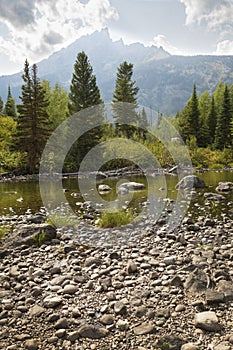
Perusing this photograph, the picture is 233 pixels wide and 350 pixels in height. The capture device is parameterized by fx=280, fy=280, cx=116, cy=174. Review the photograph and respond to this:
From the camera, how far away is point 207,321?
318 cm

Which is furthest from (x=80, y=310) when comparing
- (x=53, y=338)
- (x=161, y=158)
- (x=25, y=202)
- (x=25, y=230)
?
(x=161, y=158)

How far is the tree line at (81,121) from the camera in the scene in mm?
25734

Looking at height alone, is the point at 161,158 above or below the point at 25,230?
above

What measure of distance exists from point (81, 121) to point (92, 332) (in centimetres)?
2823

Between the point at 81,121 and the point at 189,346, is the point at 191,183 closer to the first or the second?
the point at 189,346

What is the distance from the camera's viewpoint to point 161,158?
3169 cm

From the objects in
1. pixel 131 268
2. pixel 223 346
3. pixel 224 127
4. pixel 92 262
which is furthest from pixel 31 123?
pixel 224 127

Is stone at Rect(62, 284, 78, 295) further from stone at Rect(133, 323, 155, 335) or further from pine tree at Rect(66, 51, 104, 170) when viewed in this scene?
pine tree at Rect(66, 51, 104, 170)

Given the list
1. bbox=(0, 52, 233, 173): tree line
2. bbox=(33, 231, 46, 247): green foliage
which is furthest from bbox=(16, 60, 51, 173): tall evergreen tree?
bbox=(33, 231, 46, 247): green foliage

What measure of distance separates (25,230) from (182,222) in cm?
412

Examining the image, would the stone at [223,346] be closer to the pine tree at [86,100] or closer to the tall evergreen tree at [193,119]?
the pine tree at [86,100]

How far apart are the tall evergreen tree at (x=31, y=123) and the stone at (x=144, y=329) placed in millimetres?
24035

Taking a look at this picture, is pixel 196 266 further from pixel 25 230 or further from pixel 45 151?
pixel 45 151

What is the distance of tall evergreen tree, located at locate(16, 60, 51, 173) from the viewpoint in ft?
83.8
